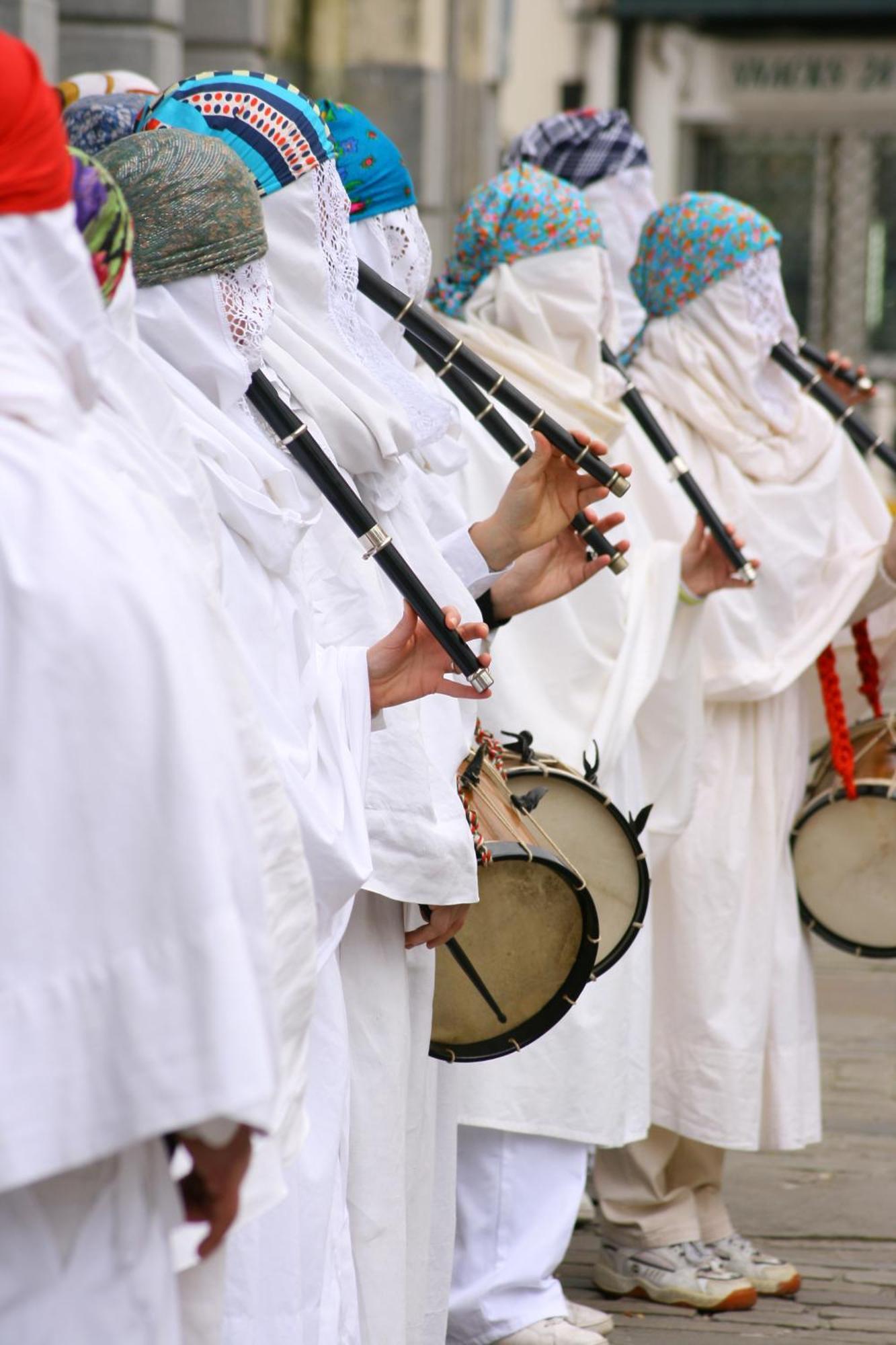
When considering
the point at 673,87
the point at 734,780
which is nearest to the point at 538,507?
the point at 734,780

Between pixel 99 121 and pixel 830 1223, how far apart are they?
2.89 metres

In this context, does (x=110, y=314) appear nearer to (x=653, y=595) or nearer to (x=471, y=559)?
(x=471, y=559)

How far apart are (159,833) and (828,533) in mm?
3059

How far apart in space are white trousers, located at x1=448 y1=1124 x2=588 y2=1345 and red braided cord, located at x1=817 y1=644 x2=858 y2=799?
1025 millimetres

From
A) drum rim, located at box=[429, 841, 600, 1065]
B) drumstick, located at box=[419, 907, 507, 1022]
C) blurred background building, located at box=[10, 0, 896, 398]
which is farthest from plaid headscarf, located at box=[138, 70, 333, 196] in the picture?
blurred background building, located at box=[10, 0, 896, 398]

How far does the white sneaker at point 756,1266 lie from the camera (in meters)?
4.08

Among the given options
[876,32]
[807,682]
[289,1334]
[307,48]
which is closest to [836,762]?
[807,682]

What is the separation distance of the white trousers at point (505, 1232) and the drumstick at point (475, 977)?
0.61m

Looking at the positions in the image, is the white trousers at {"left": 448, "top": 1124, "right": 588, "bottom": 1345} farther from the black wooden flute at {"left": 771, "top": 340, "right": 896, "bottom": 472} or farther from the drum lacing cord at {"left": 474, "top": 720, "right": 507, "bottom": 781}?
the black wooden flute at {"left": 771, "top": 340, "right": 896, "bottom": 472}

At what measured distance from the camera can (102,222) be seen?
1.82 m

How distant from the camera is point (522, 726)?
364 centimetres

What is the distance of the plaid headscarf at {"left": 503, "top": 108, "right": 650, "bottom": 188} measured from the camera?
5.31 m

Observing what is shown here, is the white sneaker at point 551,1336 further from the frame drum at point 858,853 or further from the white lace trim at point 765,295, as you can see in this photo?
the white lace trim at point 765,295

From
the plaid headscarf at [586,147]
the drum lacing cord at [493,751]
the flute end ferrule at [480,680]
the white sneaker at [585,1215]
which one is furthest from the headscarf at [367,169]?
the white sneaker at [585,1215]
